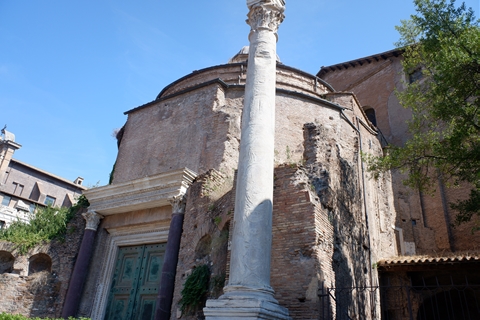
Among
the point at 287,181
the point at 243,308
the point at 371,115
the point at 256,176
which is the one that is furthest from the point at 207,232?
the point at 371,115

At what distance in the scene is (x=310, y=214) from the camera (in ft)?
23.3

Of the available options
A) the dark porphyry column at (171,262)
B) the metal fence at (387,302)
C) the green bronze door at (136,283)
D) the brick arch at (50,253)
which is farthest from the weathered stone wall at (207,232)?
the brick arch at (50,253)

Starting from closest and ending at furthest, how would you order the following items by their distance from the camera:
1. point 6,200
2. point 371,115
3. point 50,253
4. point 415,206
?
point 50,253, point 415,206, point 371,115, point 6,200

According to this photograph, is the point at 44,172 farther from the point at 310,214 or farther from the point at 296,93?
the point at 310,214

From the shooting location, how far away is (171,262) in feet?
29.1

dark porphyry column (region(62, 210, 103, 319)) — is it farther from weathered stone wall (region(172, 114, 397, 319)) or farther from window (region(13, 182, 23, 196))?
window (region(13, 182, 23, 196))

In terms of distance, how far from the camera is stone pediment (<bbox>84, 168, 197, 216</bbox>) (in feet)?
A: 32.1

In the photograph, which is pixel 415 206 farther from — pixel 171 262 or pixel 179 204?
pixel 171 262

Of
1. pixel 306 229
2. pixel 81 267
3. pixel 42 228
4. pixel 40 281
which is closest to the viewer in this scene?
pixel 306 229

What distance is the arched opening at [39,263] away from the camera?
11297 millimetres

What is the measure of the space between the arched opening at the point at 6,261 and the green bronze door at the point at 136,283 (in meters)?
3.21

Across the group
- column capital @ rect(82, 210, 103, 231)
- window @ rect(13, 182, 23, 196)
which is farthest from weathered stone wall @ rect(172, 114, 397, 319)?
window @ rect(13, 182, 23, 196)

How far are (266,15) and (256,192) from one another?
353cm

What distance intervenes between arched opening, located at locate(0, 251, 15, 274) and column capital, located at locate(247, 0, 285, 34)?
935cm
